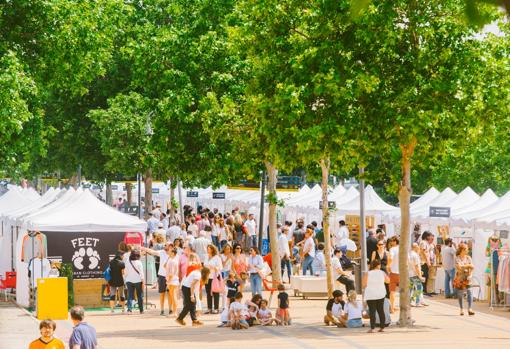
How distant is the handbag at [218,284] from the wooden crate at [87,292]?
10.9ft

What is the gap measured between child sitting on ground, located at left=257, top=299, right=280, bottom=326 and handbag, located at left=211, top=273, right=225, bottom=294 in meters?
2.01

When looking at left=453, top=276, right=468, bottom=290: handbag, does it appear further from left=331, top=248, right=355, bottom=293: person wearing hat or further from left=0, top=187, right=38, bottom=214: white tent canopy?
left=0, top=187, right=38, bottom=214: white tent canopy

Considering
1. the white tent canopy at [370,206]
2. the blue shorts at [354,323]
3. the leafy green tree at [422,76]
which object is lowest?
the blue shorts at [354,323]

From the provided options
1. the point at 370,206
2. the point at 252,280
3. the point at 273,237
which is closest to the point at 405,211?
the point at 252,280

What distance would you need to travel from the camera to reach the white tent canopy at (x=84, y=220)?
81.8 ft

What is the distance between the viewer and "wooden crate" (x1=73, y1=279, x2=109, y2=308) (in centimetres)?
2566

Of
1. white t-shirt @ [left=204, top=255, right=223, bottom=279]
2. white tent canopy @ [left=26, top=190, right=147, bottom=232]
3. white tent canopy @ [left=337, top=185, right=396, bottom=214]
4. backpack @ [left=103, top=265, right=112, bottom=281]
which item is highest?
white tent canopy @ [left=337, top=185, right=396, bottom=214]

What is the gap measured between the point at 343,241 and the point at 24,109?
10.3 m

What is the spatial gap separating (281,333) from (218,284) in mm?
3836

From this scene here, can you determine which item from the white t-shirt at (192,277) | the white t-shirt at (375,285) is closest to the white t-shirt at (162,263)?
the white t-shirt at (192,277)

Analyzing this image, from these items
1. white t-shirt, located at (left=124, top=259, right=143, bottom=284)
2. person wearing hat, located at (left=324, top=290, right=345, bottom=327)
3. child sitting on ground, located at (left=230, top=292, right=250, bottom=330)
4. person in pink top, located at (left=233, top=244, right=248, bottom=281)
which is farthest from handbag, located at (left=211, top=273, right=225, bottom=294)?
person wearing hat, located at (left=324, top=290, right=345, bottom=327)

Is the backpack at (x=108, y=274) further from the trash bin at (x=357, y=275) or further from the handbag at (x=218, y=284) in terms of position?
the trash bin at (x=357, y=275)

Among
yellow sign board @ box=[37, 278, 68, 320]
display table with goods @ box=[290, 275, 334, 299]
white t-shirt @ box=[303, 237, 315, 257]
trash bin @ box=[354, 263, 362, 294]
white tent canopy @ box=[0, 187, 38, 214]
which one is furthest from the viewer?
white tent canopy @ box=[0, 187, 38, 214]

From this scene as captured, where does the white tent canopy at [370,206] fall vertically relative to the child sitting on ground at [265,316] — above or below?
above
